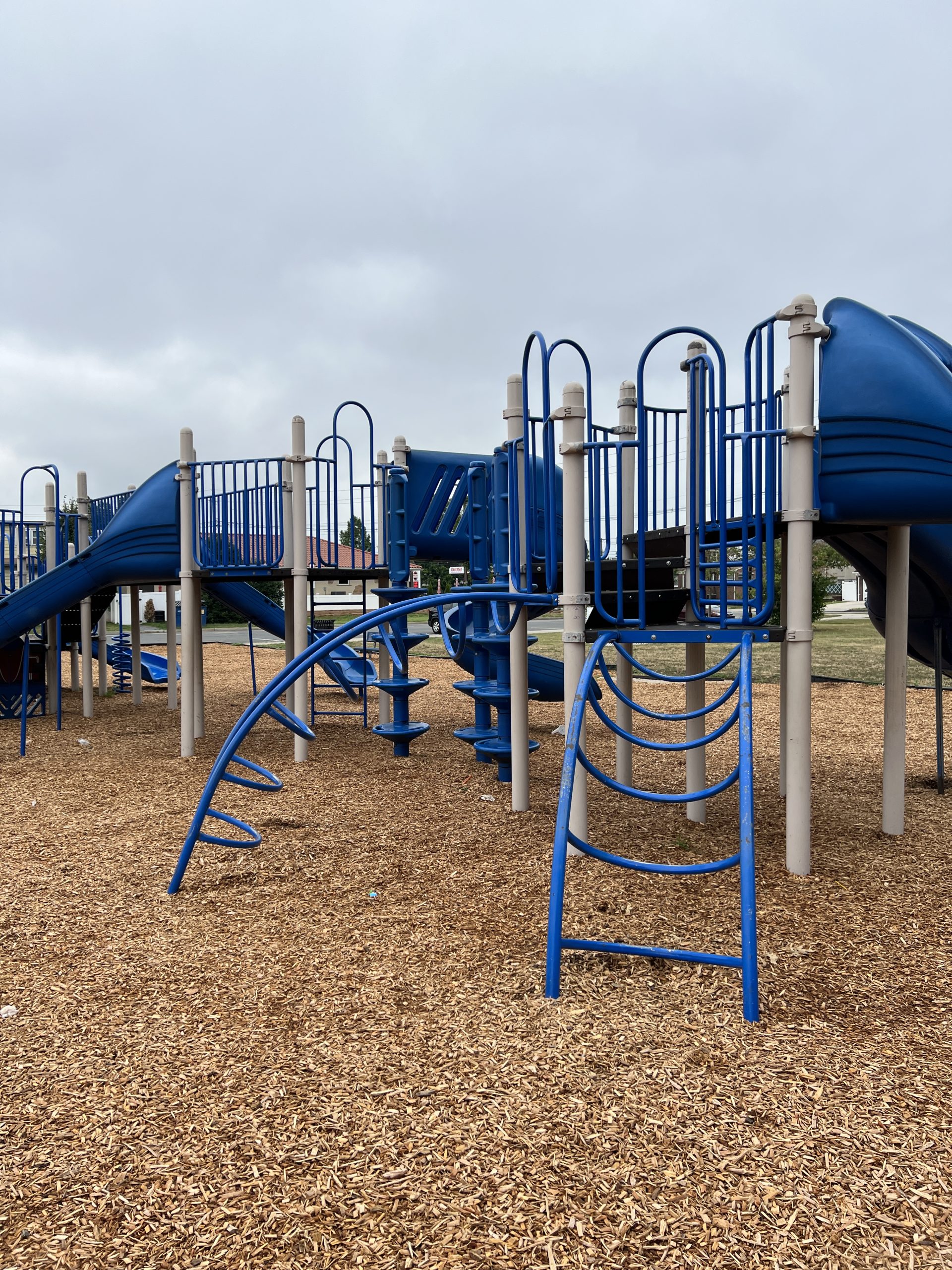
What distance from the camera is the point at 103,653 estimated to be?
1391cm

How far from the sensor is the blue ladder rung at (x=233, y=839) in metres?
4.88

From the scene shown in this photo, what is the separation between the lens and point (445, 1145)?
238 centimetres

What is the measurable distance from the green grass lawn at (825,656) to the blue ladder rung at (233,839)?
8.18 meters

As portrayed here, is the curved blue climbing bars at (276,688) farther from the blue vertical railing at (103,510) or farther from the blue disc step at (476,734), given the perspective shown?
the blue vertical railing at (103,510)

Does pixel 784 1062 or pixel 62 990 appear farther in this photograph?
pixel 62 990

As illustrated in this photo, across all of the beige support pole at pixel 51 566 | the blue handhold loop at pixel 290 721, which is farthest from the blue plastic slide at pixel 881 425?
the beige support pole at pixel 51 566

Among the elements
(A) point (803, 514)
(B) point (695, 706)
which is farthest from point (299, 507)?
(A) point (803, 514)

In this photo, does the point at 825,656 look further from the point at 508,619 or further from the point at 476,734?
the point at 508,619

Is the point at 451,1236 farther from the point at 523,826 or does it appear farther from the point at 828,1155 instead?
the point at 523,826

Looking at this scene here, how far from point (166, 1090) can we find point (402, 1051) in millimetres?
765

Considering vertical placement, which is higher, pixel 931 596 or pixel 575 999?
pixel 931 596

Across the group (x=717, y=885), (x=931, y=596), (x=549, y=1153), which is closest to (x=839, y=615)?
(x=931, y=596)

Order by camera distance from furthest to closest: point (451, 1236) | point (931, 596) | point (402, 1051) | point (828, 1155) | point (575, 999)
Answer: point (931, 596), point (575, 999), point (402, 1051), point (828, 1155), point (451, 1236)

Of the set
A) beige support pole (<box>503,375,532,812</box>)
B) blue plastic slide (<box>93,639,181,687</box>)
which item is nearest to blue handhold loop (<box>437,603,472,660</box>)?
beige support pole (<box>503,375,532,812</box>)
